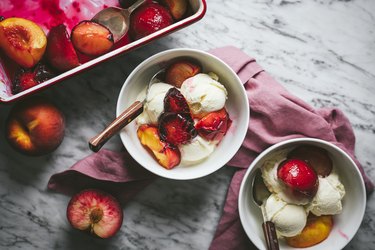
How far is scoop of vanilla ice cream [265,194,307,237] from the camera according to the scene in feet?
3.39

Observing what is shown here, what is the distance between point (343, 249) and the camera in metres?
1.13

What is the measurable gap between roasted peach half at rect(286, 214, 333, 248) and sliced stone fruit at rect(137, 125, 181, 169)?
34 cm

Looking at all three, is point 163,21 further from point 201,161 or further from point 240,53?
point 201,161

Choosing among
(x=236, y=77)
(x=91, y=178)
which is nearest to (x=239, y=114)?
(x=236, y=77)

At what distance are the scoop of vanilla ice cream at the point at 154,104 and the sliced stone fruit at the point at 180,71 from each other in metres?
0.02

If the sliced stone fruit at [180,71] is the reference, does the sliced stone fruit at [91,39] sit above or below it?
above

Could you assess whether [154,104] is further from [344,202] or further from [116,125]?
[344,202]

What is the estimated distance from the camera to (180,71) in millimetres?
1064

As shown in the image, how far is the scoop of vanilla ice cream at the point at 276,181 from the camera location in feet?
3.43

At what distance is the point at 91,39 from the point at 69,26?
0.12m

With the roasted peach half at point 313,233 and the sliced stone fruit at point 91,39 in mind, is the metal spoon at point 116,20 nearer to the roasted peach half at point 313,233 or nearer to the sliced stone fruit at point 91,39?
the sliced stone fruit at point 91,39

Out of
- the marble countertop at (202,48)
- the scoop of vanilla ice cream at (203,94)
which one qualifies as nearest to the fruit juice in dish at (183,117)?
the scoop of vanilla ice cream at (203,94)

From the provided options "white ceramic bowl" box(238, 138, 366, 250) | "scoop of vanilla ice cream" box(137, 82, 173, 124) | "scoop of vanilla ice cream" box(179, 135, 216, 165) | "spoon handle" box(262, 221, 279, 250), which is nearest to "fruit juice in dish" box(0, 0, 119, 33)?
"scoop of vanilla ice cream" box(137, 82, 173, 124)

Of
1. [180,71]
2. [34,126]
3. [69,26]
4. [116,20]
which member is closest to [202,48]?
[180,71]
